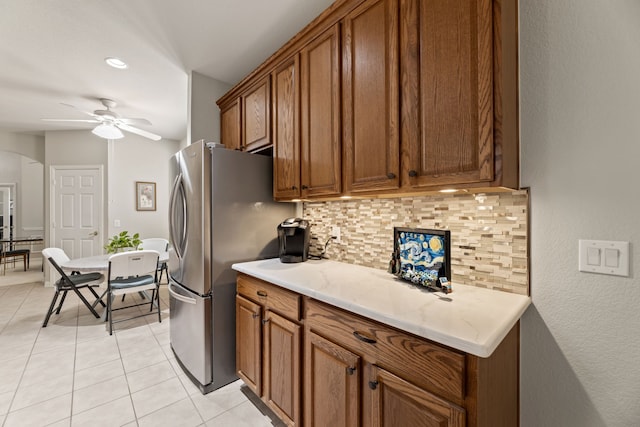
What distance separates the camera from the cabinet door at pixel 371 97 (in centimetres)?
130

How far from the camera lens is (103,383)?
2.02 m

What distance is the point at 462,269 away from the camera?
135 cm

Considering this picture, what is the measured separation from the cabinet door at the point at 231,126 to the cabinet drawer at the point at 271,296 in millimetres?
1261

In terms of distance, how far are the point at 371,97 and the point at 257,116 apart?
3.77 feet

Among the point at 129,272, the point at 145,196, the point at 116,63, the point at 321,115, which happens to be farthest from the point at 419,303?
the point at 145,196

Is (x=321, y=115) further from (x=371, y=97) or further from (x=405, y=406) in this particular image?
(x=405, y=406)

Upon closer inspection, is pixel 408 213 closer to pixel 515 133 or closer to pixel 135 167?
pixel 515 133

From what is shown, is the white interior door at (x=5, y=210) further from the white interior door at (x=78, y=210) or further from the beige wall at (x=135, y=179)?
the beige wall at (x=135, y=179)

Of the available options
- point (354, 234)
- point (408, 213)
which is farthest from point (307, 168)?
point (408, 213)

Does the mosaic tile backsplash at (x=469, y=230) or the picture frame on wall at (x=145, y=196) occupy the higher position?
the picture frame on wall at (x=145, y=196)

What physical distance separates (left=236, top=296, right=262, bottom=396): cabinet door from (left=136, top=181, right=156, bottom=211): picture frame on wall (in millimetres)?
4250

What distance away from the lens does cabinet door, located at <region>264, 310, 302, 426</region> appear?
1.39 m

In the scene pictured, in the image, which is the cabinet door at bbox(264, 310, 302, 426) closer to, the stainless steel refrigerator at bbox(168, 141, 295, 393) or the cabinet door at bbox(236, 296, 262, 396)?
the cabinet door at bbox(236, 296, 262, 396)

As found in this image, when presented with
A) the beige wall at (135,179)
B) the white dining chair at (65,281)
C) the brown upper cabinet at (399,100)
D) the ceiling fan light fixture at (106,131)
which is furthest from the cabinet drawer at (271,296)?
the beige wall at (135,179)
